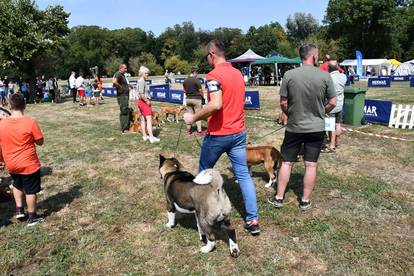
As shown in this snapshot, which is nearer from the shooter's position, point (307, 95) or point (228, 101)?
point (228, 101)

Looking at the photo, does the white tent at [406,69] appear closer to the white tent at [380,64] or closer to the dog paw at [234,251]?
the white tent at [380,64]

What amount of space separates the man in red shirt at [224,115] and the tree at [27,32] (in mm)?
20332

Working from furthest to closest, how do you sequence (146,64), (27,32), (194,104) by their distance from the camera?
1. (146,64)
2. (27,32)
3. (194,104)

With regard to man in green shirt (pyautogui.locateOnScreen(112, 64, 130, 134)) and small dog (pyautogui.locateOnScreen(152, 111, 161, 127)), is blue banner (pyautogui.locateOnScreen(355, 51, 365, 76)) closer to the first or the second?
small dog (pyautogui.locateOnScreen(152, 111, 161, 127))

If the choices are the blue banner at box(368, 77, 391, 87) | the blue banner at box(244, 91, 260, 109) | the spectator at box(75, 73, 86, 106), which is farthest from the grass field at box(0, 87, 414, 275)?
the blue banner at box(368, 77, 391, 87)

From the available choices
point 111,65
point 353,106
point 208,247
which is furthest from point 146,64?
point 208,247

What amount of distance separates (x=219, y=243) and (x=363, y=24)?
63823 mm

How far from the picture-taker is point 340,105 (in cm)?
676

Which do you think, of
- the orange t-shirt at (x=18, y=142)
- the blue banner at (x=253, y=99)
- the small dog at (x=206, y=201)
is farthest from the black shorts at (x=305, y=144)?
the blue banner at (x=253, y=99)

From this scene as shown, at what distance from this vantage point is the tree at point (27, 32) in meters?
19.7

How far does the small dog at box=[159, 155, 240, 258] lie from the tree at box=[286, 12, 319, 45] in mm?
102221

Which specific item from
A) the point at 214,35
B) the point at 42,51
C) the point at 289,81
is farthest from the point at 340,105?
the point at 214,35

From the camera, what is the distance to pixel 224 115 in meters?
3.50

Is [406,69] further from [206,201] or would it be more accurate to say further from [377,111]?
[206,201]
